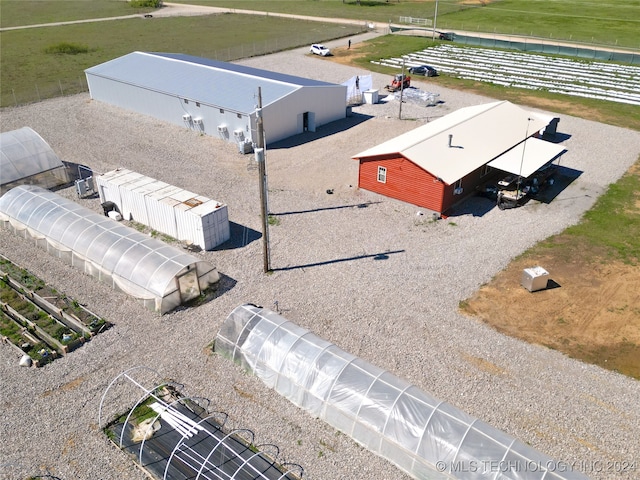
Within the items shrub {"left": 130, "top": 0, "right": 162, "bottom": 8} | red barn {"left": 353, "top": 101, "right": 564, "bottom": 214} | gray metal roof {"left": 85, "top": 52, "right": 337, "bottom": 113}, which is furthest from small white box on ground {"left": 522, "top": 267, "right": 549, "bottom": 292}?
shrub {"left": 130, "top": 0, "right": 162, "bottom": 8}

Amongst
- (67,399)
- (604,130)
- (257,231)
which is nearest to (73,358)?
(67,399)

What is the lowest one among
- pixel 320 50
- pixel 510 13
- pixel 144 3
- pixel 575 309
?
pixel 575 309

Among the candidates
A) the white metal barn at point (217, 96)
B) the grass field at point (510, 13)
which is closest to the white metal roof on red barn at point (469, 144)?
the white metal barn at point (217, 96)

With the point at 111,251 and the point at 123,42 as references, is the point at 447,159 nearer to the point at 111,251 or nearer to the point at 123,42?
the point at 111,251

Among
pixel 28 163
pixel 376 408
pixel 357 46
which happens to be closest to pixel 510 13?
pixel 357 46

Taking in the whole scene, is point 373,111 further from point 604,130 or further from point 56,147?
point 56,147

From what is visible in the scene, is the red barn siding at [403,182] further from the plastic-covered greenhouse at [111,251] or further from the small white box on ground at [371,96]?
the small white box on ground at [371,96]
